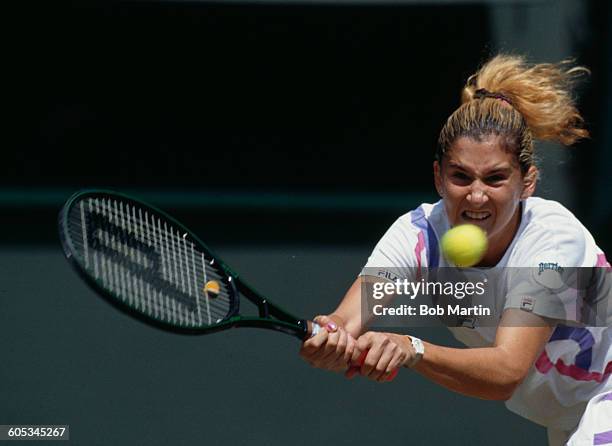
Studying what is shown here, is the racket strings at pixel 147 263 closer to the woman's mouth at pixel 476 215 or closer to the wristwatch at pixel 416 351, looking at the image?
the wristwatch at pixel 416 351

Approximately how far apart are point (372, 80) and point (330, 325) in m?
1.83

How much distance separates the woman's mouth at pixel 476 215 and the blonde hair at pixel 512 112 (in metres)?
0.13

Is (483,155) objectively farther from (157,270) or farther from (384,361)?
(157,270)

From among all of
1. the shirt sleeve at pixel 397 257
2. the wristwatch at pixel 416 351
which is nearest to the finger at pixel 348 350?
the wristwatch at pixel 416 351

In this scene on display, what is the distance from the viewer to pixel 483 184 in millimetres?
2502

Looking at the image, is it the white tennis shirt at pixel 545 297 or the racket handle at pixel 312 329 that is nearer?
the racket handle at pixel 312 329

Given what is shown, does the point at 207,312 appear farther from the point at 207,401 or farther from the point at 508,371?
the point at 207,401

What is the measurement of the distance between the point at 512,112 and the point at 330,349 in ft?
2.19

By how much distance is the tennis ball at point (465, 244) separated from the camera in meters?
2.52

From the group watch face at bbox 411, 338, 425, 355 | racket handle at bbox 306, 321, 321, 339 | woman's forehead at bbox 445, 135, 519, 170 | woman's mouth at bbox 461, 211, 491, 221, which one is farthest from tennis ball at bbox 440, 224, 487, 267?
racket handle at bbox 306, 321, 321, 339

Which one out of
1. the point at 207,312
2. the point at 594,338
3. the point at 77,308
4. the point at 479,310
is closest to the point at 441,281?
the point at 479,310

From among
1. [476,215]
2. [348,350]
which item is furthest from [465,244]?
[348,350]

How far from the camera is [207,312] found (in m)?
2.41

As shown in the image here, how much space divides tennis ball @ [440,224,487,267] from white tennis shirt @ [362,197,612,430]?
0.05 m
